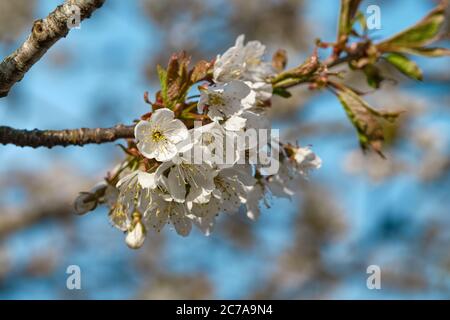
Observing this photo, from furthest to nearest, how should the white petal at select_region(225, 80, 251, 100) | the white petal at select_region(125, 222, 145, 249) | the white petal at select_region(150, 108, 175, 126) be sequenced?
the white petal at select_region(125, 222, 145, 249)
the white petal at select_region(225, 80, 251, 100)
the white petal at select_region(150, 108, 175, 126)

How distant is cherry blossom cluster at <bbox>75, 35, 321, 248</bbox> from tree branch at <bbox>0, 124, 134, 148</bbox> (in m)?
0.07

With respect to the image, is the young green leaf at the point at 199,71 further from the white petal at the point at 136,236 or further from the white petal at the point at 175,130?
the white petal at the point at 136,236

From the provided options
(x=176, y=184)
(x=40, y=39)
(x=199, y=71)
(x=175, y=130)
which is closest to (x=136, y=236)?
(x=176, y=184)

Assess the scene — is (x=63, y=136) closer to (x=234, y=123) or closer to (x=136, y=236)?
(x=136, y=236)

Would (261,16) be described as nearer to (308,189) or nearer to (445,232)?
(308,189)

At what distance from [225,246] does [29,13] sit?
376 cm

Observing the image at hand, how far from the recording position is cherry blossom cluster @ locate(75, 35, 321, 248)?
1.56 m

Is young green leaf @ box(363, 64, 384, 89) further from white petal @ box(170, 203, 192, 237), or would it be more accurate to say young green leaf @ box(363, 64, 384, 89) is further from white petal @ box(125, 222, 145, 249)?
white petal @ box(125, 222, 145, 249)

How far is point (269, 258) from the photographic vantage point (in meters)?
7.55

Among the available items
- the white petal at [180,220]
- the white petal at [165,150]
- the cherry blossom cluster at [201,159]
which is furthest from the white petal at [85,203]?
the white petal at [165,150]

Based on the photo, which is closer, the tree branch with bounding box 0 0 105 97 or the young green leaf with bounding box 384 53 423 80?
the tree branch with bounding box 0 0 105 97

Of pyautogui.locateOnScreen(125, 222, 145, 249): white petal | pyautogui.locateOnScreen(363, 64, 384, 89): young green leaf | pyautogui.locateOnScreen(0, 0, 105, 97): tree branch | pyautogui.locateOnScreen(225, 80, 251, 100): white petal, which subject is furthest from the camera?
pyautogui.locateOnScreen(363, 64, 384, 89): young green leaf

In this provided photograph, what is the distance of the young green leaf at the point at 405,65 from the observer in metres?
1.80

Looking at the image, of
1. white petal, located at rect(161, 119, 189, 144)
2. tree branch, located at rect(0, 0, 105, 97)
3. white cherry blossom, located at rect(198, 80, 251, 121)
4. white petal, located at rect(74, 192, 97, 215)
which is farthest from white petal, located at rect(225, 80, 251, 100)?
white petal, located at rect(74, 192, 97, 215)
